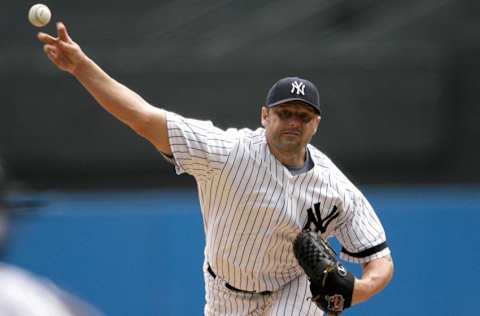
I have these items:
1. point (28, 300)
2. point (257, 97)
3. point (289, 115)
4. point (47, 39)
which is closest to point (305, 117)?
point (289, 115)

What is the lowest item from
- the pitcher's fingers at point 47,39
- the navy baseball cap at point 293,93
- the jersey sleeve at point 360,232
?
the jersey sleeve at point 360,232

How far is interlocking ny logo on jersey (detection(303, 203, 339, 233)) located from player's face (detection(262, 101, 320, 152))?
30cm

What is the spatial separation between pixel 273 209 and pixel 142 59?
16.1 feet

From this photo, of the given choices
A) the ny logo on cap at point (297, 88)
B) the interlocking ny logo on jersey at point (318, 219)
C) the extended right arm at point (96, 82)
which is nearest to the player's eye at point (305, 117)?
the ny logo on cap at point (297, 88)

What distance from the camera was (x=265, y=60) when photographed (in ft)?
31.9

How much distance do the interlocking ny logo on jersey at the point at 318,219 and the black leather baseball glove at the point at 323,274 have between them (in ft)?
0.38

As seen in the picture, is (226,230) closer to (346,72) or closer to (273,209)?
(273,209)

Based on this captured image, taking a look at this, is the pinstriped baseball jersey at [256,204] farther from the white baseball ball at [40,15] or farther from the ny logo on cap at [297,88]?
the white baseball ball at [40,15]

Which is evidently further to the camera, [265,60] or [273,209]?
[265,60]

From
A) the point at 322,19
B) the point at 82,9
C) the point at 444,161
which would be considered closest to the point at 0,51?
the point at 82,9

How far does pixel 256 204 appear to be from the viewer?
201 inches

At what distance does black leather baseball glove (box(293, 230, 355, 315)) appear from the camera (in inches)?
193

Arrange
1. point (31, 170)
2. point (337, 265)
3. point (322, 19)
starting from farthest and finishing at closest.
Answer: point (322, 19) → point (31, 170) → point (337, 265)

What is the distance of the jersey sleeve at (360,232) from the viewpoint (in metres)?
5.27
